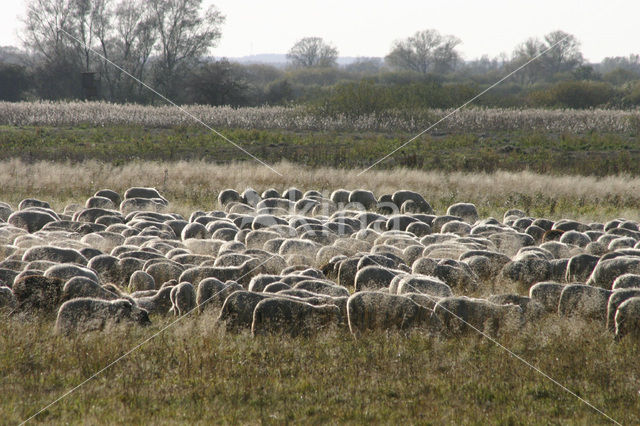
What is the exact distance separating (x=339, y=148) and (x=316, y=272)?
60.6 feet

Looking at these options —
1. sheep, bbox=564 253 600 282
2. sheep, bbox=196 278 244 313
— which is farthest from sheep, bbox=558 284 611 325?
sheep, bbox=196 278 244 313

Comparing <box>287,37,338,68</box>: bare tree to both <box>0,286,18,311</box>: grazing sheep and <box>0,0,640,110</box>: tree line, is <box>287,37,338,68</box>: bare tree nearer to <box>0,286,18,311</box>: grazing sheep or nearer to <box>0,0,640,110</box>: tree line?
<box>0,0,640,110</box>: tree line

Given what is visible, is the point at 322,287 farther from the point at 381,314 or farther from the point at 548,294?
the point at 548,294

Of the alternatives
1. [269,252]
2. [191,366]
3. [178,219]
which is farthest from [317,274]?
[178,219]

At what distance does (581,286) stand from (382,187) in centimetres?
1228

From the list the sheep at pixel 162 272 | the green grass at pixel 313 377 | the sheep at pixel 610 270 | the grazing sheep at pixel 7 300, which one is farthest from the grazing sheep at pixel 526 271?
the grazing sheep at pixel 7 300

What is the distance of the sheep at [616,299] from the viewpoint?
841cm

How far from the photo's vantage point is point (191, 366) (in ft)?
23.6

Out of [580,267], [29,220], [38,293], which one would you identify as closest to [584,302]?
[580,267]

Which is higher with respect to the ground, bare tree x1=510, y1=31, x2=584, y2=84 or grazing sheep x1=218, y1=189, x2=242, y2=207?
bare tree x1=510, y1=31, x2=584, y2=84

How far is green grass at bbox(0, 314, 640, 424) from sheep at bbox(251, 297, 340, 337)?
0.16 metres

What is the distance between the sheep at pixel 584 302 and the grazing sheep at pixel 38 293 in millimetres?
6760

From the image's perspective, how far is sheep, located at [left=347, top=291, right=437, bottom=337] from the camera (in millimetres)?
8180

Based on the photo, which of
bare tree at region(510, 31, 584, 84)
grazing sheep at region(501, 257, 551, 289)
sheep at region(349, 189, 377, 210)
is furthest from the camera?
bare tree at region(510, 31, 584, 84)
